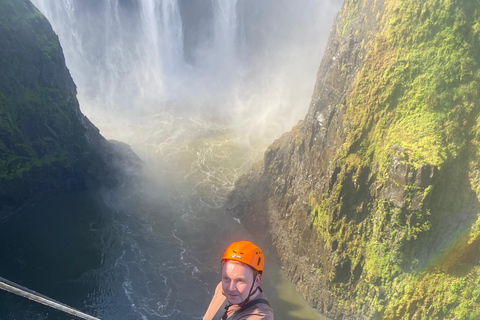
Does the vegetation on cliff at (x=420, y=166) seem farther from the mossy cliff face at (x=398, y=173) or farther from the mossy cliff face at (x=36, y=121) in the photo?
the mossy cliff face at (x=36, y=121)

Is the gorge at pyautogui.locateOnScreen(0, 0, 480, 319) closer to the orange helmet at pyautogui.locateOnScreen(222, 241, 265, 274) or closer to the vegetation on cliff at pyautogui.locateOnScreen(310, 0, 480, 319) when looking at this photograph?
the vegetation on cliff at pyautogui.locateOnScreen(310, 0, 480, 319)

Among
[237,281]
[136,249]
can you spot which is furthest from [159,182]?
[237,281]

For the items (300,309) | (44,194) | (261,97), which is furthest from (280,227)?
(261,97)

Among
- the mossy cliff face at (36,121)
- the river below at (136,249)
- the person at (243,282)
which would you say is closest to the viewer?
the person at (243,282)

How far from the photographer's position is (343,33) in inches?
1139

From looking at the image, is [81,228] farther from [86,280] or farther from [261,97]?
Answer: [261,97]

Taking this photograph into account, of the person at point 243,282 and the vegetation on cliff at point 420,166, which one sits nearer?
the person at point 243,282

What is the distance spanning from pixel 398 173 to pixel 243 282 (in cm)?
1847

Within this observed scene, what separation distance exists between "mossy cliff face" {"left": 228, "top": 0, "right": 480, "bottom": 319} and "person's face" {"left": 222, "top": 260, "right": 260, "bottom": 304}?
18197mm

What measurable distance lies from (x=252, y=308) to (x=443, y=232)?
1963cm

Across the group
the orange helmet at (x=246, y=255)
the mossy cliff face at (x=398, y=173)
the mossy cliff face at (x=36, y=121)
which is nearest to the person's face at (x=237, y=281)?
the orange helmet at (x=246, y=255)

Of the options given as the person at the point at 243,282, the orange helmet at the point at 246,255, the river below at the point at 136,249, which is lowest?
the person at the point at 243,282

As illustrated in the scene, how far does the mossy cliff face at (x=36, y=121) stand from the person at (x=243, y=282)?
35786mm

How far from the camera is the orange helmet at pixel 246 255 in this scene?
3.84 meters
